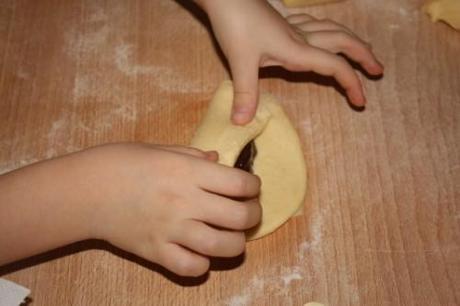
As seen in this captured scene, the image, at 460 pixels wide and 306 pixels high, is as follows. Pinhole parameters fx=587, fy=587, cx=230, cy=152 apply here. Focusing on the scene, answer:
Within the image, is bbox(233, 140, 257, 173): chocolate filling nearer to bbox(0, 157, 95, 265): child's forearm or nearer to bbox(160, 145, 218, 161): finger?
bbox(160, 145, 218, 161): finger

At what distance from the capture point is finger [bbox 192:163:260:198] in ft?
2.65

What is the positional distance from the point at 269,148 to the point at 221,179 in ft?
0.67

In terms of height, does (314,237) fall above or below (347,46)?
below

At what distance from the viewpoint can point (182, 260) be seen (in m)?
0.81

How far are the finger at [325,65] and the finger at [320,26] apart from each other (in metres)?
0.08

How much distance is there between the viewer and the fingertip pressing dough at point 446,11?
112 centimetres

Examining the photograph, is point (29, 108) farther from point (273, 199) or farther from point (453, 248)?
point (453, 248)

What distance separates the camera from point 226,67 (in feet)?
3.63

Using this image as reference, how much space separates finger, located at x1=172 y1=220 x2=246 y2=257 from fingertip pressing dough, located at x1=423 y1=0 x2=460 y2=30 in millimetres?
637

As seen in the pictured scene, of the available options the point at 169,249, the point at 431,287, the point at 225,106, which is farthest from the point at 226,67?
the point at 431,287

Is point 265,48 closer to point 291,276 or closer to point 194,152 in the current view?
point 194,152

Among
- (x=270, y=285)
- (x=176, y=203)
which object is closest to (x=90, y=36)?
(x=176, y=203)

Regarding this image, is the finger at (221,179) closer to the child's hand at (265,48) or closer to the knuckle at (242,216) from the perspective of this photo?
the knuckle at (242,216)

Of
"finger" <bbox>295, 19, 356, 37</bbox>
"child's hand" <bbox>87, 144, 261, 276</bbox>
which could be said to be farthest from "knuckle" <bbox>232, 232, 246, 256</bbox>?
"finger" <bbox>295, 19, 356, 37</bbox>
